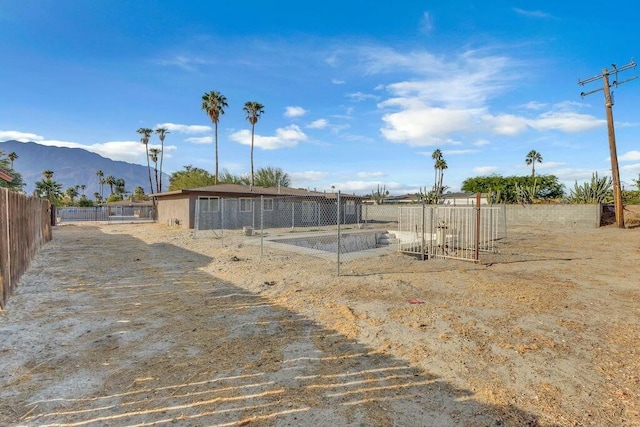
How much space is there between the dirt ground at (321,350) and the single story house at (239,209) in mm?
15220

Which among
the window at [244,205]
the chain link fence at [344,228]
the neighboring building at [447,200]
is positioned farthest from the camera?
the window at [244,205]

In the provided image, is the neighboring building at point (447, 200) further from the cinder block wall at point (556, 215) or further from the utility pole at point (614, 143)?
the utility pole at point (614, 143)

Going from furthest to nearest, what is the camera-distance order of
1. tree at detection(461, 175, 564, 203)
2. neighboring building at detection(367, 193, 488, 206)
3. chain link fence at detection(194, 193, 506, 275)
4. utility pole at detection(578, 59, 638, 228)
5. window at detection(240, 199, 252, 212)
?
tree at detection(461, 175, 564, 203) → window at detection(240, 199, 252, 212) → utility pole at detection(578, 59, 638, 228) → neighboring building at detection(367, 193, 488, 206) → chain link fence at detection(194, 193, 506, 275)

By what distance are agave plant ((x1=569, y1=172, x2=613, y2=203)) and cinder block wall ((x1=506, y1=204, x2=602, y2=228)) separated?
249 centimetres

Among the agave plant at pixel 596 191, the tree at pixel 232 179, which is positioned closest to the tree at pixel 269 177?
the tree at pixel 232 179

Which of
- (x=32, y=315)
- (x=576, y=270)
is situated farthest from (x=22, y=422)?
(x=576, y=270)

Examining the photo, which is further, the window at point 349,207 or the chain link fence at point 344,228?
the window at point 349,207

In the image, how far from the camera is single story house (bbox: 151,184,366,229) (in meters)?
22.9

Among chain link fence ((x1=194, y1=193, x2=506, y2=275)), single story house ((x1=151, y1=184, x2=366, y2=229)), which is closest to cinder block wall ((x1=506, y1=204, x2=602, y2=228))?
chain link fence ((x1=194, y1=193, x2=506, y2=275))

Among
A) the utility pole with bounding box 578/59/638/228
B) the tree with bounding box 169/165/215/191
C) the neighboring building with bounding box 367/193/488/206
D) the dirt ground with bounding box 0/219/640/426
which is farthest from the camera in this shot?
the tree with bounding box 169/165/215/191

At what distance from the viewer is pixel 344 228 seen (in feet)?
72.7

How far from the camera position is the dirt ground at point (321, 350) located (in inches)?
108

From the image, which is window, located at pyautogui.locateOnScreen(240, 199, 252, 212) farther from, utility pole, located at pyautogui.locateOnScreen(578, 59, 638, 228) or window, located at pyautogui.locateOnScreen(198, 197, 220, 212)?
utility pole, located at pyautogui.locateOnScreen(578, 59, 638, 228)

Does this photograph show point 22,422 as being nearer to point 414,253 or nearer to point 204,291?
point 204,291
